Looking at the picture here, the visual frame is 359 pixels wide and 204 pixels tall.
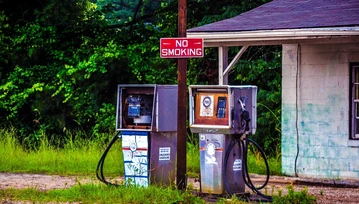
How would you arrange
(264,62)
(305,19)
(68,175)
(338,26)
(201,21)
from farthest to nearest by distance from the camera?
(201,21) → (264,62) → (68,175) → (305,19) → (338,26)

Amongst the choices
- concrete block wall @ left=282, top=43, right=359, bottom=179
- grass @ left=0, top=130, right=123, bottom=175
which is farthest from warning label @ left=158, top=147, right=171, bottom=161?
concrete block wall @ left=282, top=43, right=359, bottom=179

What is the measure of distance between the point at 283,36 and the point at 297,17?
113 cm

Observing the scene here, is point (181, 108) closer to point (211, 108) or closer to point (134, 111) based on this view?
point (211, 108)

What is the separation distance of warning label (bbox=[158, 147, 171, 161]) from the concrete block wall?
3987mm

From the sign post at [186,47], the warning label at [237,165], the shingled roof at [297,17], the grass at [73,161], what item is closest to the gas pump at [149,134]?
the sign post at [186,47]

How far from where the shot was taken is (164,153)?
1347 centimetres

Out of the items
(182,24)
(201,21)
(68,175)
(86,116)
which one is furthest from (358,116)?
(86,116)

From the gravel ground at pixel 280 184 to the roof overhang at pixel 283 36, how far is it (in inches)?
103

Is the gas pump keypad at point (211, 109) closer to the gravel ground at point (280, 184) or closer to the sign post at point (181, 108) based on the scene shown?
the sign post at point (181, 108)

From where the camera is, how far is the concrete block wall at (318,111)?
52.1ft

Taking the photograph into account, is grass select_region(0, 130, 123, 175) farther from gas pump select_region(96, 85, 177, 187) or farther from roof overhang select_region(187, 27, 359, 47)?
gas pump select_region(96, 85, 177, 187)

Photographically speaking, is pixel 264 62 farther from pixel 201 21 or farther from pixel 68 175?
pixel 68 175

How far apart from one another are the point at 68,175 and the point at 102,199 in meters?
4.73

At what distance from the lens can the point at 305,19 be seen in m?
15.8
